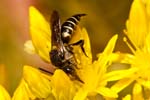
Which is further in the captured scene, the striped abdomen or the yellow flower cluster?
the striped abdomen

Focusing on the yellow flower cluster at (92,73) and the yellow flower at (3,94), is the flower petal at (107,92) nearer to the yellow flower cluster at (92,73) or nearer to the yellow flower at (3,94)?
the yellow flower cluster at (92,73)

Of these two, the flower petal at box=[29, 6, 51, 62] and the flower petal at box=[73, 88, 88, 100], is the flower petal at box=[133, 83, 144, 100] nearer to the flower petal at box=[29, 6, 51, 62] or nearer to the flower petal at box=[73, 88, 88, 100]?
the flower petal at box=[73, 88, 88, 100]

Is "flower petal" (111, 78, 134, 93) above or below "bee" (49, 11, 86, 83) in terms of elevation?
below

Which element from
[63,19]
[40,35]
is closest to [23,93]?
[40,35]

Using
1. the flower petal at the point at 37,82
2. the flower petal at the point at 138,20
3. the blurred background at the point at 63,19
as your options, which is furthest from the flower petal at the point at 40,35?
the blurred background at the point at 63,19

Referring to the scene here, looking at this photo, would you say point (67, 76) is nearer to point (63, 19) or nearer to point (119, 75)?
point (119, 75)

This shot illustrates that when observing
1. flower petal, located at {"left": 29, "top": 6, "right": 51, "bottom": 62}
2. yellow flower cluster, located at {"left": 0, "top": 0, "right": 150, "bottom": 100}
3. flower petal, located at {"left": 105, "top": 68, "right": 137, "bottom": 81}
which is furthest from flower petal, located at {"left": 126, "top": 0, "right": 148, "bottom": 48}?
flower petal, located at {"left": 29, "top": 6, "right": 51, "bottom": 62}

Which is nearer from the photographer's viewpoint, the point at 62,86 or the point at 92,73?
the point at 62,86
